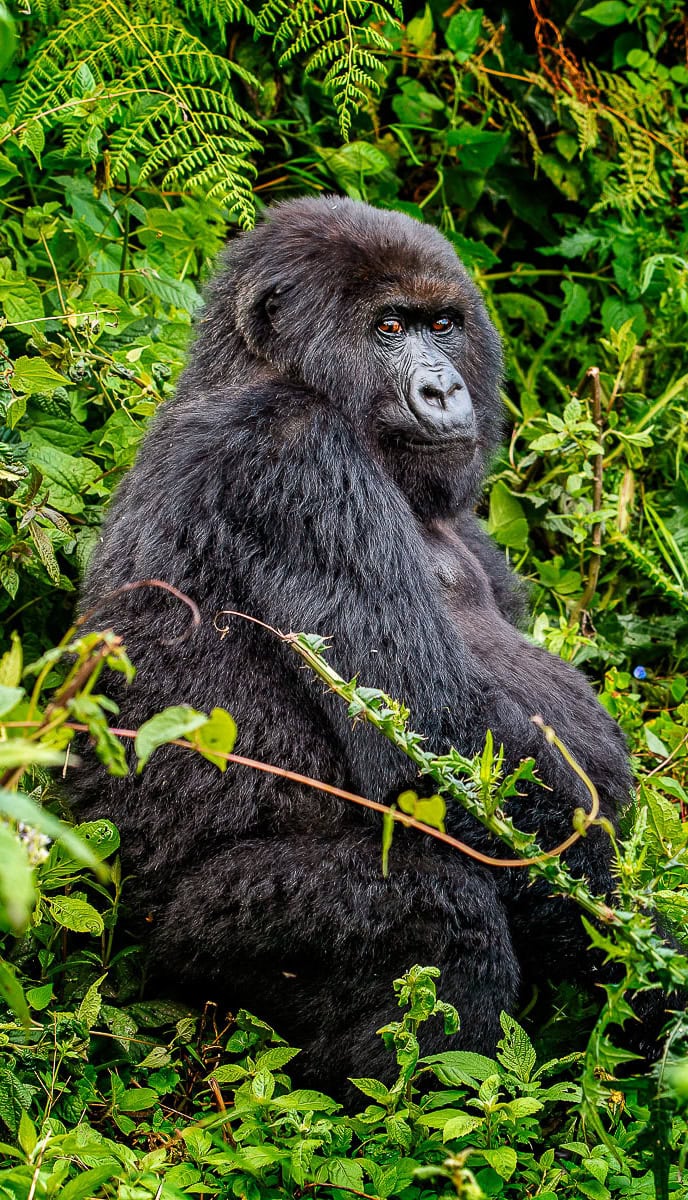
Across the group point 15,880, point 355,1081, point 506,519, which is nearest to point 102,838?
point 355,1081

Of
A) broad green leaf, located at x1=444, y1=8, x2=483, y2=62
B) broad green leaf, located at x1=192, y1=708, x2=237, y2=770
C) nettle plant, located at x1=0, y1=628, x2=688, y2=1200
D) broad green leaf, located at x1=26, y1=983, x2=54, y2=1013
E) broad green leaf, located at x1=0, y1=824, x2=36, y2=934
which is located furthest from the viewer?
broad green leaf, located at x1=444, y1=8, x2=483, y2=62

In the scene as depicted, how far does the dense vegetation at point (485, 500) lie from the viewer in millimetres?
2176

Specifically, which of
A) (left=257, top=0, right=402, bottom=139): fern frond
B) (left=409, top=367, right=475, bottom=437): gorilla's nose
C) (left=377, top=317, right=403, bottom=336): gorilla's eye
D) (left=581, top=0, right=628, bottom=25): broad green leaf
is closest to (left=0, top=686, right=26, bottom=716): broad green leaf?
(left=409, top=367, right=475, bottom=437): gorilla's nose

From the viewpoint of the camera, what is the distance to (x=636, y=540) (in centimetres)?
491

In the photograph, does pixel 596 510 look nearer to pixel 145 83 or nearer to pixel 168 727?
pixel 145 83

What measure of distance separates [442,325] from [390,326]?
0.19m

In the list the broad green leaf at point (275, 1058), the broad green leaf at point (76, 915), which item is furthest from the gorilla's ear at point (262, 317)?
the broad green leaf at point (275, 1058)

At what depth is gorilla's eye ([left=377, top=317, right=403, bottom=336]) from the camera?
328 centimetres

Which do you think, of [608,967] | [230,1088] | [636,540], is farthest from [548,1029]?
[636,540]

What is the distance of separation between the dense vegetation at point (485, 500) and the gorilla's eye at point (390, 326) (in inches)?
32.7

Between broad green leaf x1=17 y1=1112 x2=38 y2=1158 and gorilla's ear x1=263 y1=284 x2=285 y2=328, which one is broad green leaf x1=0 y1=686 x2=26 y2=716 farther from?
gorilla's ear x1=263 y1=284 x2=285 y2=328

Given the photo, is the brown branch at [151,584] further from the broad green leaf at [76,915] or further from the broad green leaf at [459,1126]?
the broad green leaf at [459,1126]

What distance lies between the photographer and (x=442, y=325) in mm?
3400

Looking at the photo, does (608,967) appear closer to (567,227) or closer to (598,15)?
(567,227)
